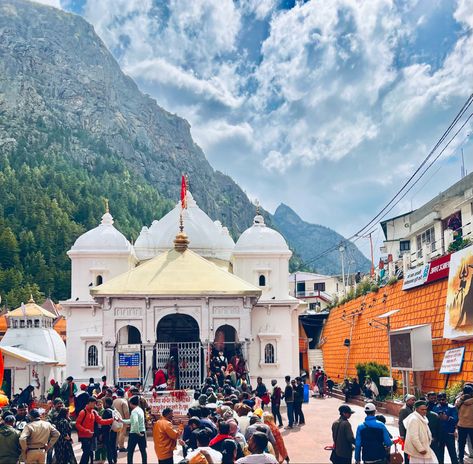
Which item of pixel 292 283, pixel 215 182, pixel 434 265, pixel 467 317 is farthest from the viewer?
pixel 215 182

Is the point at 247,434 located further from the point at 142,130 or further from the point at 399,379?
the point at 142,130

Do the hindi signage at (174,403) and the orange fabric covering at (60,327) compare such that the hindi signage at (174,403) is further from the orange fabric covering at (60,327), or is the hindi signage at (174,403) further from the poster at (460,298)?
the orange fabric covering at (60,327)

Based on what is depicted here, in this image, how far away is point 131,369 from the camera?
24.1m

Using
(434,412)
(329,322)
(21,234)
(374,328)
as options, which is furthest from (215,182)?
(434,412)

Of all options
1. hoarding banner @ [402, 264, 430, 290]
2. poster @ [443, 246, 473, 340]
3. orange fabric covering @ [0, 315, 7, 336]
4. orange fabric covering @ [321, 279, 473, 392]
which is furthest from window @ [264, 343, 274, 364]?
orange fabric covering @ [0, 315, 7, 336]

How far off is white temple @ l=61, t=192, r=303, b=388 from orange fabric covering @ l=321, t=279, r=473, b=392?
324 centimetres

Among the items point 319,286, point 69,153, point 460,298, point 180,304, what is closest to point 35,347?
point 180,304

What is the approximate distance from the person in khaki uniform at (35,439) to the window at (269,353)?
2086 cm

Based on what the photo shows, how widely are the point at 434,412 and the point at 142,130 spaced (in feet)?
543

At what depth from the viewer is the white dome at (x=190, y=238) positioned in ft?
114

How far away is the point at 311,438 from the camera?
1677cm

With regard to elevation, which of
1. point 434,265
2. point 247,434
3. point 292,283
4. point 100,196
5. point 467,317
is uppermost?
point 100,196

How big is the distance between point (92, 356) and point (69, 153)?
Answer: 112 metres

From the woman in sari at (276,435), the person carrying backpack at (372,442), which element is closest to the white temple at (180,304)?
the woman in sari at (276,435)
